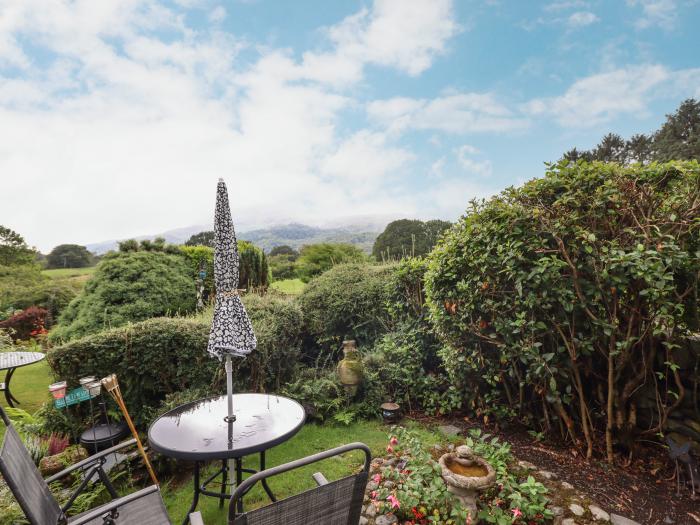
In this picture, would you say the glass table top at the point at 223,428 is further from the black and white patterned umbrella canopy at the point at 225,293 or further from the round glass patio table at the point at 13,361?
the round glass patio table at the point at 13,361

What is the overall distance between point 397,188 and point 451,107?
9.11m

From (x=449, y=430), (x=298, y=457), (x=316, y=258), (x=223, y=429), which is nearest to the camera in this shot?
(x=223, y=429)

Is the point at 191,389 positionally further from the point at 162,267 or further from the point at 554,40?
the point at 554,40

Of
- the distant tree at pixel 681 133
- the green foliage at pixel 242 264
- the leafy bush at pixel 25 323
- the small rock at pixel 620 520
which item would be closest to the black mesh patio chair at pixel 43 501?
the small rock at pixel 620 520

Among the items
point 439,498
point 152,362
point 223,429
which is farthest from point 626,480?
point 152,362

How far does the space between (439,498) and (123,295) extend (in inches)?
259

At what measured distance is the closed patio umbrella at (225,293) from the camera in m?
2.26

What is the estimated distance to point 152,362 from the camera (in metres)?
3.86

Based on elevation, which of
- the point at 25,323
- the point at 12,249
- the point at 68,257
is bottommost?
the point at 25,323

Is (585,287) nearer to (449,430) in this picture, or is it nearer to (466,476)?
(466,476)

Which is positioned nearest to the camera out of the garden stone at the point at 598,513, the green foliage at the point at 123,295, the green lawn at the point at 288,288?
the garden stone at the point at 598,513

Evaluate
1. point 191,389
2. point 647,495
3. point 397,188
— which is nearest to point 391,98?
point 397,188

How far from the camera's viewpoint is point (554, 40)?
21.6 feet

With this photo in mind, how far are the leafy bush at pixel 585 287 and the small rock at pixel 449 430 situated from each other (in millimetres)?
691
